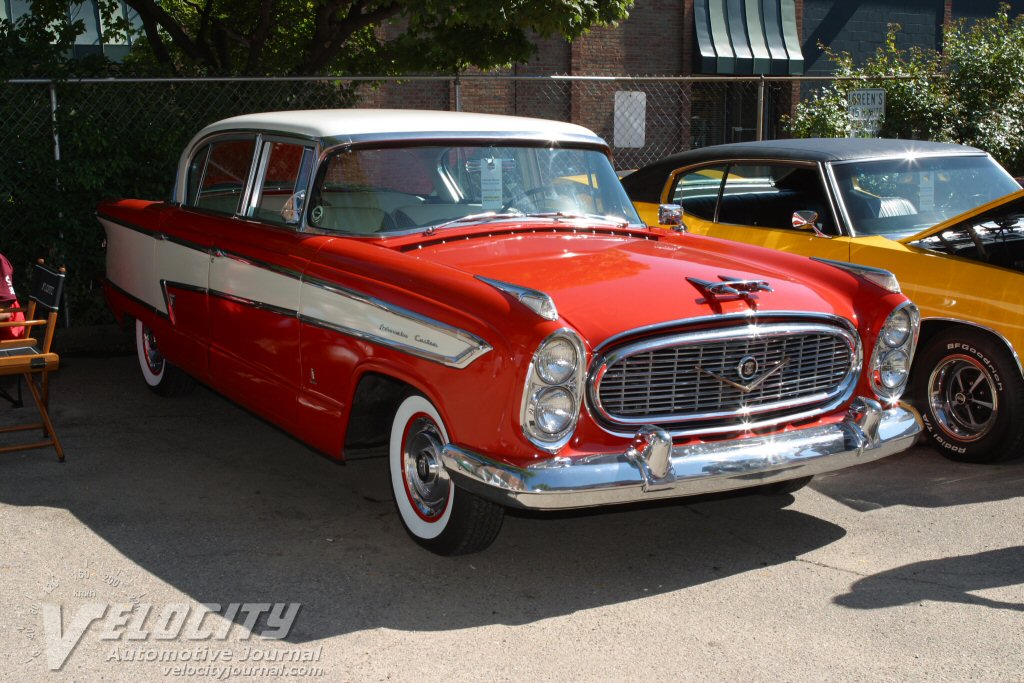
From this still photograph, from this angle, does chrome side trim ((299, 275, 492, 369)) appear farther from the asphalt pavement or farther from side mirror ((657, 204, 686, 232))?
side mirror ((657, 204, 686, 232))

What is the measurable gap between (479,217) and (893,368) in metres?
2.00

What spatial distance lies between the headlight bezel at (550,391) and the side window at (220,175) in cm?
263

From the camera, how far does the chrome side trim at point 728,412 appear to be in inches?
170

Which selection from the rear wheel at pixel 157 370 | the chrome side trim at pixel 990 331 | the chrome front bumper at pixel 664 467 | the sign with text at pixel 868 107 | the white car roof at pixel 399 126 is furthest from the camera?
the sign with text at pixel 868 107

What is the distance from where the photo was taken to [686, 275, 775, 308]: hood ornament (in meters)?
4.62

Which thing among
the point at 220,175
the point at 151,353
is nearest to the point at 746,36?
the point at 151,353

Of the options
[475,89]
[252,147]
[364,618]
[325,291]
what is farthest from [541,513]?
[475,89]

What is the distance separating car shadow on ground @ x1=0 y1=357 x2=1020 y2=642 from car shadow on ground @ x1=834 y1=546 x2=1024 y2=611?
425mm

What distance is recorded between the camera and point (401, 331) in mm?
4633

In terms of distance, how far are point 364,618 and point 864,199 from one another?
4.29 metres

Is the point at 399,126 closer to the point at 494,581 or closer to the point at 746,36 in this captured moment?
the point at 494,581

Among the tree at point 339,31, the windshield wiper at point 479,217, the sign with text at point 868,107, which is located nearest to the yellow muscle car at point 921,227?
the windshield wiper at point 479,217

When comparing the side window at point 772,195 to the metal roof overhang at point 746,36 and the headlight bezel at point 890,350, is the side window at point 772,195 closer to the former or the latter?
the headlight bezel at point 890,350

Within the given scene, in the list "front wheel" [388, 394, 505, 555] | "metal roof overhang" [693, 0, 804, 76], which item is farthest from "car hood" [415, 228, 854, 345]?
"metal roof overhang" [693, 0, 804, 76]
